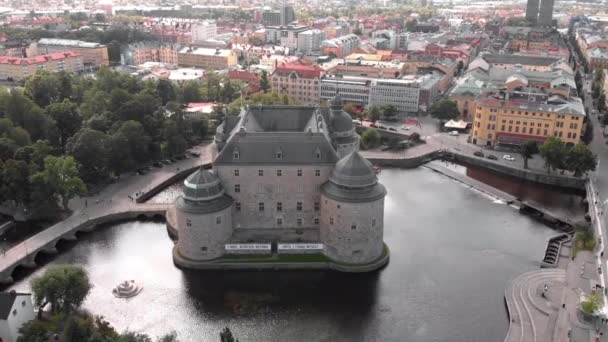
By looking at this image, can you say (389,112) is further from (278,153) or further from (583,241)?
(278,153)

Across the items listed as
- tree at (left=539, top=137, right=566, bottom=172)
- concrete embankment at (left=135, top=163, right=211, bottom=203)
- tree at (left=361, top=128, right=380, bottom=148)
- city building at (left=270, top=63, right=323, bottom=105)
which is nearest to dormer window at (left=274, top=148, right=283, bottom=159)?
concrete embankment at (left=135, top=163, right=211, bottom=203)

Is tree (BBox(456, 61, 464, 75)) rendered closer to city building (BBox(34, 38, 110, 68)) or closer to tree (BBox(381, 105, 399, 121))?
tree (BBox(381, 105, 399, 121))

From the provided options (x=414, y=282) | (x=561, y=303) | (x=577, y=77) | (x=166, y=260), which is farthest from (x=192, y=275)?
(x=577, y=77)

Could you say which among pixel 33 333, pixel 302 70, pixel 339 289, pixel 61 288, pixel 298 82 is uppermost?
pixel 302 70

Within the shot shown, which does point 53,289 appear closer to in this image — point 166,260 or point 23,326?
point 23,326

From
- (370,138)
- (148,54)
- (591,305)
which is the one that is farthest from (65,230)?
(148,54)
